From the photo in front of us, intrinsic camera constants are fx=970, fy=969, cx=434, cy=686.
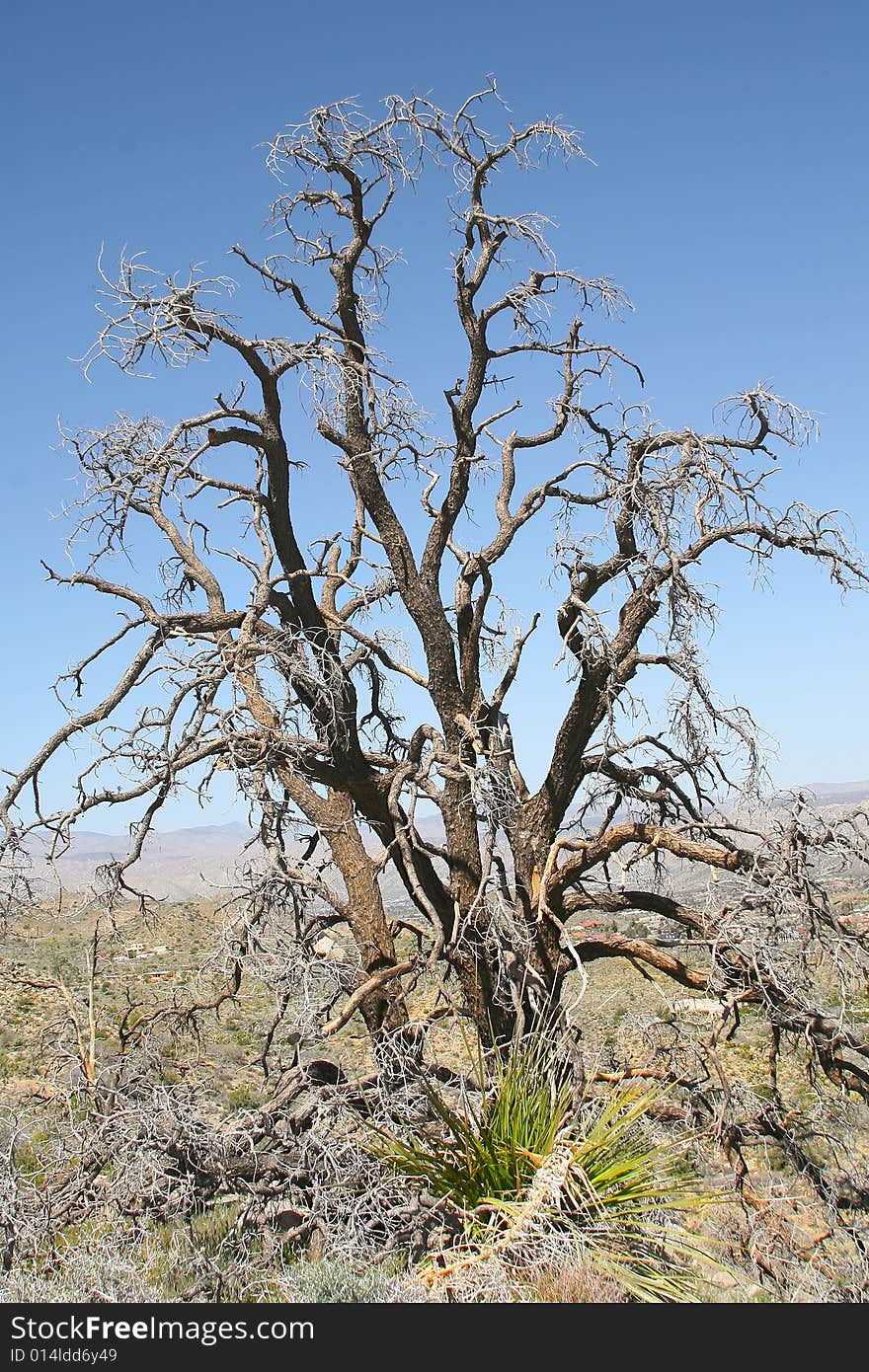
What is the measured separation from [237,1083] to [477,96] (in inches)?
531

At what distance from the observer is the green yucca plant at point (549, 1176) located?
17.0 feet

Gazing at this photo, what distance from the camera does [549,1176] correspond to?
5.41 m

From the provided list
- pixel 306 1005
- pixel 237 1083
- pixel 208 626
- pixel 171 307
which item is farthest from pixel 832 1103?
pixel 237 1083

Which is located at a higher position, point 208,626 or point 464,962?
point 208,626

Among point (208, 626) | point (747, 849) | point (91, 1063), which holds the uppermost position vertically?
point (208, 626)

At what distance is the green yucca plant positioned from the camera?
203 inches

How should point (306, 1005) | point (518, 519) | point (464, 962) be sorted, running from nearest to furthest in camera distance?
1. point (306, 1005)
2. point (464, 962)
3. point (518, 519)

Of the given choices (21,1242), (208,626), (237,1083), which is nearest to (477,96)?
(208,626)

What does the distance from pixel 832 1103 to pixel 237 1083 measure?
10260mm

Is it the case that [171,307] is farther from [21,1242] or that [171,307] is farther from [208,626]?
[21,1242]

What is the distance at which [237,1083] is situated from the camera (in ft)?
49.2

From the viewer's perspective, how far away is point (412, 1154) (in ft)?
19.4

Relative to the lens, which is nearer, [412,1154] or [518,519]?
[412,1154]
